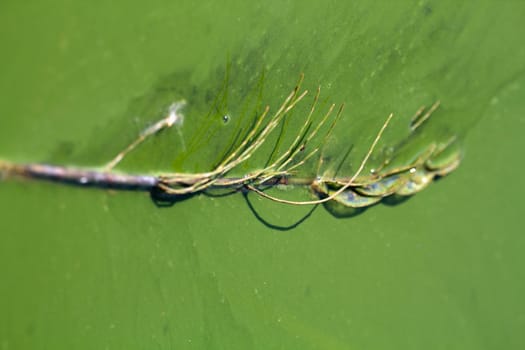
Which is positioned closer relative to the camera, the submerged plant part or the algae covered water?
the algae covered water

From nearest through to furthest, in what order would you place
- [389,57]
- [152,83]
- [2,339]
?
[2,339]
[152,83]
[389,57]

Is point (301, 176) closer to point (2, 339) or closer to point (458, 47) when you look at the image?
point (458, 47)

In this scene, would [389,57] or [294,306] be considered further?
[389,57]

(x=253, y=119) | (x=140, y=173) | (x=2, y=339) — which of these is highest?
(x=253, y=119)

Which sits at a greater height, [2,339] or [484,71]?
[484,71]

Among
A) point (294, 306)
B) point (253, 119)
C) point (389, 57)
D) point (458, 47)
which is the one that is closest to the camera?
point (253, 119)

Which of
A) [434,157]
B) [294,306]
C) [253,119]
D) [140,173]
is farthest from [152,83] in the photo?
[434,157]

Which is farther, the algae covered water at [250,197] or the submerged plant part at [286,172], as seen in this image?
the submerged plant part at [286,172]

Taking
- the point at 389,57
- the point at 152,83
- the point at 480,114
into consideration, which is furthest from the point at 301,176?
the point at 480,114
